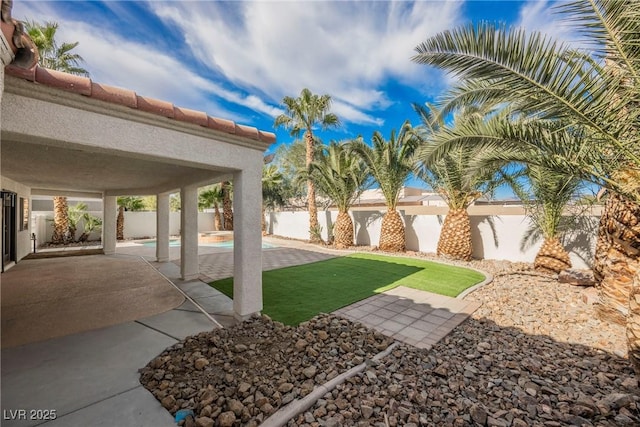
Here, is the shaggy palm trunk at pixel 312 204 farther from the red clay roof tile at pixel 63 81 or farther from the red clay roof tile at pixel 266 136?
the red clay roof tile at pixel 63 81

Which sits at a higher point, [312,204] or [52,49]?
[52,49]

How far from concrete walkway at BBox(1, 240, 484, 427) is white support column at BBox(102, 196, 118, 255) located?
1057 centimetres

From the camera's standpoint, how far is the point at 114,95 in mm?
3775

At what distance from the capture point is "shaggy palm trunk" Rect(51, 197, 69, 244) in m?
18.2

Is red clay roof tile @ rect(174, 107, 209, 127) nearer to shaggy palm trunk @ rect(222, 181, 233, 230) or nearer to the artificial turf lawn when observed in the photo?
the artificial turf lawn

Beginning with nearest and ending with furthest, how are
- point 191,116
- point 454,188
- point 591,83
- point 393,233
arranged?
1. point 191,116
2. point 591,83
3. point 454,188
4. point 393,233

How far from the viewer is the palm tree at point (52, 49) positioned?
544 inches

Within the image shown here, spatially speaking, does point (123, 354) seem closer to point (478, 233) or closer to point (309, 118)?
point (478, 233)

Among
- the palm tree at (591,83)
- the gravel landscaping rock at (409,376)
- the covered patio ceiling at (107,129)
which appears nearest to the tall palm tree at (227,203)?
the covered patio ceiling at (107,129)

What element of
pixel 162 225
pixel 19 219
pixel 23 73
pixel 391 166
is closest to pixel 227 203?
pixel 162 225

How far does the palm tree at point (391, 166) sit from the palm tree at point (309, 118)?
5877 millimetres

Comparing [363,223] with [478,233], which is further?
[363,223]

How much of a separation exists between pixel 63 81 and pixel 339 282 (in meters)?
8.36

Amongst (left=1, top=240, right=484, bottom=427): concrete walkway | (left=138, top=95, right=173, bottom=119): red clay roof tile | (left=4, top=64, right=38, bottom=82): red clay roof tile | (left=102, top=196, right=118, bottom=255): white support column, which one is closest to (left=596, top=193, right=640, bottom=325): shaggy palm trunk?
(left=1, top=240, right=484, bottom=427): concrete walkway
